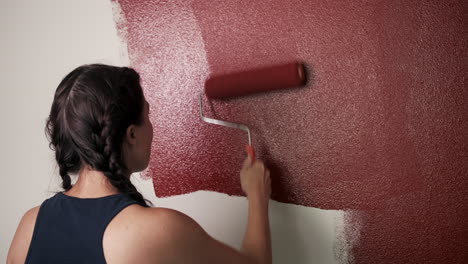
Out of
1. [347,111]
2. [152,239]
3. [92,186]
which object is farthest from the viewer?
[347,111]

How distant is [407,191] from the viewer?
1.00 metres

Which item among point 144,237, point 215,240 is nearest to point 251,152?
point 215,240

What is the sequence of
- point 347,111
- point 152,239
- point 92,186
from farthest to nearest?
point 347,111 → point 92,186 → point 152,239

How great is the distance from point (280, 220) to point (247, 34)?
1.48ft

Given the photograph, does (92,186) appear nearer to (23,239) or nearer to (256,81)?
(23,239)

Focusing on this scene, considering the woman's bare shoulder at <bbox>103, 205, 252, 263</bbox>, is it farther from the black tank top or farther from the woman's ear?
the woman's ear

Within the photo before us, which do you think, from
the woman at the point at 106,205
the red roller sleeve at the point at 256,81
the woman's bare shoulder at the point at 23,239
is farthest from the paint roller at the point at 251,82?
the woman's bare shoulder at the point at 23,239

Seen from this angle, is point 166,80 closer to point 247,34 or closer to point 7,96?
point 247,34

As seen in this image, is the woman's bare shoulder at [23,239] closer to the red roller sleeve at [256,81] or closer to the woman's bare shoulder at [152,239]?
the woman's bare shoulder at [152,239]

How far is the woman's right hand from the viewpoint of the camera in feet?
3.46

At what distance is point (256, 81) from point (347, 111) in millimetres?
213

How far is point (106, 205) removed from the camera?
2.67ft

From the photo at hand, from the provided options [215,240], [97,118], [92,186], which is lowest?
[215,240]

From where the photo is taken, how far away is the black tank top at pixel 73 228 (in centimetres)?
79
